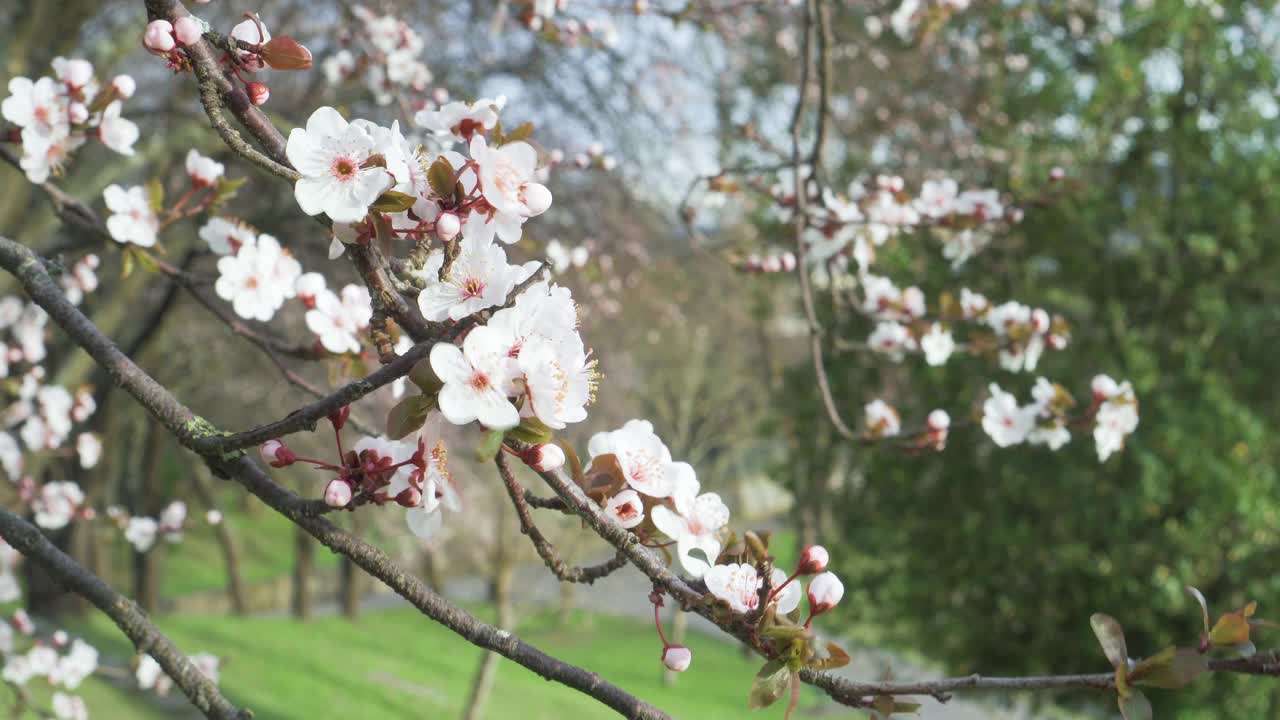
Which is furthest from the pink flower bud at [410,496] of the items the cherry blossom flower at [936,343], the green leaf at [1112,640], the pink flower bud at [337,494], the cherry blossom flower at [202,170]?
the cherry blossom flower at [936,343]

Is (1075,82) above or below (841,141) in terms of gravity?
below

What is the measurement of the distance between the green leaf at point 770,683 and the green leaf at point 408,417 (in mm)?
333

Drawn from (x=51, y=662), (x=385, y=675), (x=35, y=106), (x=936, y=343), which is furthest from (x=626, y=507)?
(x=385, y=675)

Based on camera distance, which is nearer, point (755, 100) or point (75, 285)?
point (75, 285)

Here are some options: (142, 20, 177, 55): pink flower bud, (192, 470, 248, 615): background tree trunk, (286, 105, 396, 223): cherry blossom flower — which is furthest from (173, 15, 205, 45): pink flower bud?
(192, 470, 248, 615): background tree trunk

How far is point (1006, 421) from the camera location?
2.31 meters

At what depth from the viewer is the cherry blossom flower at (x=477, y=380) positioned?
0.68 meters

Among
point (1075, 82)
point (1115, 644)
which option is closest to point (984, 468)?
point (1075, 82)

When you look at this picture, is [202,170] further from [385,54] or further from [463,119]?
[385,54]

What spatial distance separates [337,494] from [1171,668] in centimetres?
66

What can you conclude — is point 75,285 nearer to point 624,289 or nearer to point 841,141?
point 624,289

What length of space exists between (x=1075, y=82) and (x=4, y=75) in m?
5.59

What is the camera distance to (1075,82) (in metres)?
5.77

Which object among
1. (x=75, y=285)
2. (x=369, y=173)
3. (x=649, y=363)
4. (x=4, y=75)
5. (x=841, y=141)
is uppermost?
(x=649, y=363)
